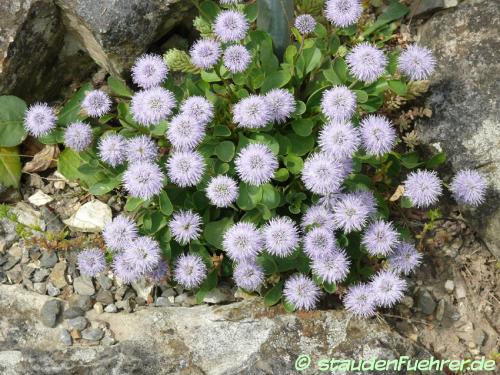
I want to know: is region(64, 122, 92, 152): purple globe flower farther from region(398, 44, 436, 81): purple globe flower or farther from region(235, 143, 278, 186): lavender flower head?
region(398, 44, 436, 81): purple globe flower

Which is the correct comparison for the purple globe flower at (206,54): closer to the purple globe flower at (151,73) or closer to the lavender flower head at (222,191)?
the purple globe flower at (151,73)

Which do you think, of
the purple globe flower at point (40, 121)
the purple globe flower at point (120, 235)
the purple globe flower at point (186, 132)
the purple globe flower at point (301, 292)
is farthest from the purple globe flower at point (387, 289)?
the purple globe flower at point (40, 121)

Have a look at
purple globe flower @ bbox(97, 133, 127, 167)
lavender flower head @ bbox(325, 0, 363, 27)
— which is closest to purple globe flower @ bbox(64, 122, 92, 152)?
purple globe flower @ bbox(97, 133, 127, 167)

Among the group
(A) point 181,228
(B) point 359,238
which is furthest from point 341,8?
(A) point 181,228

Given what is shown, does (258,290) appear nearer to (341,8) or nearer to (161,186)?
(161,186)

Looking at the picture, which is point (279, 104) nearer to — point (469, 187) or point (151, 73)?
point (151, 73)

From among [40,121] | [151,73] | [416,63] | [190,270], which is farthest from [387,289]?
[40,121]
